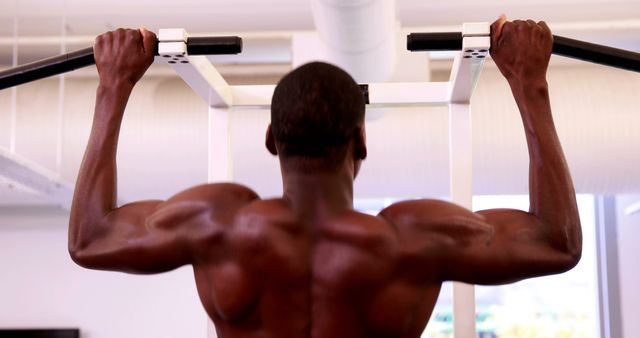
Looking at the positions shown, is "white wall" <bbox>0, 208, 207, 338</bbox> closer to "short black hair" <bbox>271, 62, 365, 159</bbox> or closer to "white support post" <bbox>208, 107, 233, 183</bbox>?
"white support post" <bbox>208, 107, 233, 183</bbox>

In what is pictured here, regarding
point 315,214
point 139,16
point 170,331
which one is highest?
point 139,16

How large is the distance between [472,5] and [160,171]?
66.3 inches

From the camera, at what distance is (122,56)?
1.27 meters

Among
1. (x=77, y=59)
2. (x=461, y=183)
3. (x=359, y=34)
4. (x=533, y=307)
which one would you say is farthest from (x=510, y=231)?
(x=533, y=307)

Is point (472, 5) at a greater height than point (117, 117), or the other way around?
point (472, 5)

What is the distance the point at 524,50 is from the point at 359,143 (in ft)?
1.02

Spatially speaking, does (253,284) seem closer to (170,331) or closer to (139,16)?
(139,16)

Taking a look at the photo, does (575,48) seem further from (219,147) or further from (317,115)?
(219,147)

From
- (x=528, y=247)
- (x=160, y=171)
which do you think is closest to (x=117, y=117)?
(x=528, y=247)

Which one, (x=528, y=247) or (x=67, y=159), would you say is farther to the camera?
(x=67, y=159)

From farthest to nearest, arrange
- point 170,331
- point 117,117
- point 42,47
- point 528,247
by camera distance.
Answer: point 170,331
point 42,47
point 117,117
point 528,247

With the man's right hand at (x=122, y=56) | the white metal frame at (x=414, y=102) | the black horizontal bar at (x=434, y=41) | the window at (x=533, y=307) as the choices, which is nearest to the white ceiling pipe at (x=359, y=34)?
the white metal frame at (x=414, y=102)

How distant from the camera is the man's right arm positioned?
1.10 meters

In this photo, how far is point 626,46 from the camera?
3.88 metres
